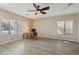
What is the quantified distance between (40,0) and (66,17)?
325cm

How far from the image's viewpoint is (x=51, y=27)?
18.6 ft

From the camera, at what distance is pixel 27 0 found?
2.32 metres

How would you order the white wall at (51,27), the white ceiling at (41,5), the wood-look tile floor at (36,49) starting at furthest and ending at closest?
the white wall at (51,27), the wood-look tile floor at (36,49), the white ceiling at (41,5)

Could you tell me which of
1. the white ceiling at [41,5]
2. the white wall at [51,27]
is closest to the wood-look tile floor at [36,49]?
the white wall at [51,27]

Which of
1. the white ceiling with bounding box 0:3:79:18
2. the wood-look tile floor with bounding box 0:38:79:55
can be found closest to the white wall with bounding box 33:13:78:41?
the wood-look tile floor with bounding box 0:38:79:55

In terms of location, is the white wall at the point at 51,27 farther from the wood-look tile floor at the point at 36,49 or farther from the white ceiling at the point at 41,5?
the white ceiling at the point at 41,5

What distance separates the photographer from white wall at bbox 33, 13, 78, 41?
13.1ft

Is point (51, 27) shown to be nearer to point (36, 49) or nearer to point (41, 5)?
point (36, 49)

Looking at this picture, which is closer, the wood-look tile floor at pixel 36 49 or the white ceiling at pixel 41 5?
the white ceiling at pixel 41 5

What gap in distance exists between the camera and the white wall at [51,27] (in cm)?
399
